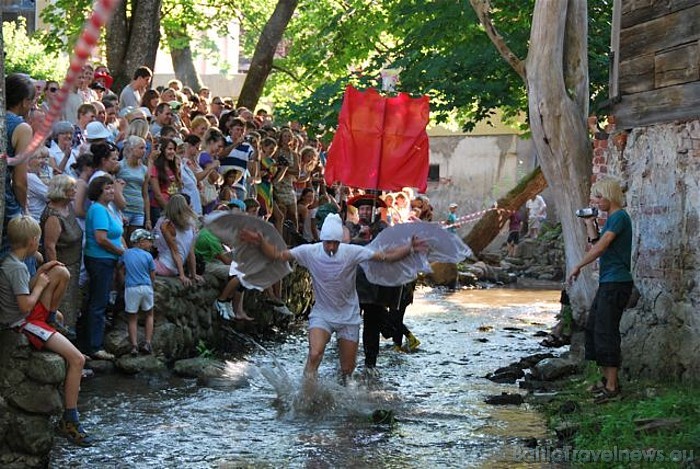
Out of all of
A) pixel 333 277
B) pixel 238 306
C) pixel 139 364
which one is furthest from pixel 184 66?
pixel 333 277

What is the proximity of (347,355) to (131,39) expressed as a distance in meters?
9.90

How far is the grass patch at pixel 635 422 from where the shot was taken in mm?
7867

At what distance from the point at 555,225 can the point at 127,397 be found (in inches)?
957

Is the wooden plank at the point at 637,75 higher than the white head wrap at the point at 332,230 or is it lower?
higher

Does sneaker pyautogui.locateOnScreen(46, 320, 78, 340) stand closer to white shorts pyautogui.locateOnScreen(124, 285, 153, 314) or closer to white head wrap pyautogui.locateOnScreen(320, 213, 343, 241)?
white shorts pyautogui.locateOnScreen(124, 285, 153, 314)

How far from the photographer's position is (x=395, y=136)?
653 inches

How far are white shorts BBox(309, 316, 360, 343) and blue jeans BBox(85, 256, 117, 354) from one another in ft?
6.78

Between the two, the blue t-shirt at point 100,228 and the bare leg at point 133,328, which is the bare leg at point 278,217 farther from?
the blue t-shirt at point 100,228

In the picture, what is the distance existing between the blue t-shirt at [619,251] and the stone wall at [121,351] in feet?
15.5

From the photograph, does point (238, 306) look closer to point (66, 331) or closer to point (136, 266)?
point (136, 266)

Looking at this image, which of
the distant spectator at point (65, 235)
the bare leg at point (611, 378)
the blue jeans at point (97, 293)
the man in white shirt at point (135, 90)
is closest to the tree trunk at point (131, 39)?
the man in white shirt at point (135, 90)

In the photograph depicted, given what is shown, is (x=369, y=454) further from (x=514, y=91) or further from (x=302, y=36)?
(x=302, y=36)

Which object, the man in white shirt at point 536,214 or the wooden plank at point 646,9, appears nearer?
the wooden plank at point 646,9

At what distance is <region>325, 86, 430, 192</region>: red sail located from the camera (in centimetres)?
1650
